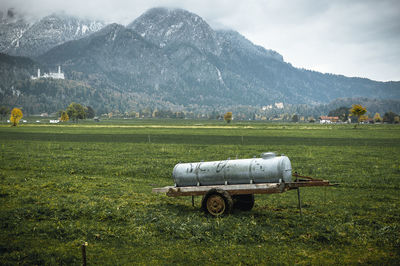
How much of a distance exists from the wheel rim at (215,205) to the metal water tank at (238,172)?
2.36ft

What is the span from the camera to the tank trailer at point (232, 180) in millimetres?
14180

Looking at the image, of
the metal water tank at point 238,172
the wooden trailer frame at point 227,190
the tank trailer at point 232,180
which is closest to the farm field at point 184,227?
the wooden trailer frame at point 227,190

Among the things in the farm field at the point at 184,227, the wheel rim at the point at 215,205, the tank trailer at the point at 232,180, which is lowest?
the farm field at the point at 184,227

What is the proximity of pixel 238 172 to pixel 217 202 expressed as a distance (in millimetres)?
1774

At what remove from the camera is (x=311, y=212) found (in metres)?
16.6

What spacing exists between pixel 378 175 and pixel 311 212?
635 inches

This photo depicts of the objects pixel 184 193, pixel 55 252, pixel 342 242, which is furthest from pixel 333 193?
pixel 55 252

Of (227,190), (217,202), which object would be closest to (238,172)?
(227,190)

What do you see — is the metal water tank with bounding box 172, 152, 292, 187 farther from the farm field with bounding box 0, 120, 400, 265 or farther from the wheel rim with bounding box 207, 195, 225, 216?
the farm field with bounding box 0, 120, 400, 265

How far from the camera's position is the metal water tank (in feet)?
47.0

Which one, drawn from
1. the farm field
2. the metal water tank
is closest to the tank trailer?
the metal water tank

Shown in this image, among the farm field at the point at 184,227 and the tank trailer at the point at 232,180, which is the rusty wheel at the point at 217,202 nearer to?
the tank trailer at the point at 232,180

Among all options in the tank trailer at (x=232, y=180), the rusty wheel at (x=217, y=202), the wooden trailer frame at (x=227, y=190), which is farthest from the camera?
the rusty wheel at (x=217, y=202)

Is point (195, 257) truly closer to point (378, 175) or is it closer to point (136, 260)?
point (136, 260)
